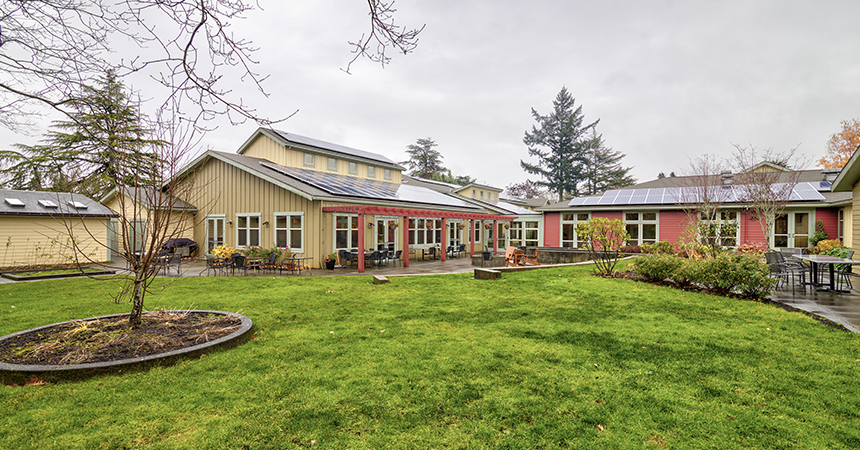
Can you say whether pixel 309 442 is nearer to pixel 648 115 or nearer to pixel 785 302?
pixel 785 302

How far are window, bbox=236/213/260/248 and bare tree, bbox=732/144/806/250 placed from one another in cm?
2362

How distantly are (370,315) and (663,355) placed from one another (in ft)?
14.7

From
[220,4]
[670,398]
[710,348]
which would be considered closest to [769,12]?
[710,348]

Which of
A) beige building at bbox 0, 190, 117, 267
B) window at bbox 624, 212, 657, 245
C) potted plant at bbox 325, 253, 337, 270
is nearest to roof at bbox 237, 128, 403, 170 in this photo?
potted plant at bbox 325, 253, 337, 270

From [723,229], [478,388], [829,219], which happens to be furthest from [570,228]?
[478,388]

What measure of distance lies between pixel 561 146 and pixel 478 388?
45084 millimetres

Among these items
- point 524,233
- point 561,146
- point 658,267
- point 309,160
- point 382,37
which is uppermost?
point 561,146

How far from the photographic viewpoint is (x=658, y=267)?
31.3ft

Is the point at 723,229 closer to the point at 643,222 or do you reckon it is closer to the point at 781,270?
the point at 643,222

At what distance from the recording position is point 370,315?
6.53m

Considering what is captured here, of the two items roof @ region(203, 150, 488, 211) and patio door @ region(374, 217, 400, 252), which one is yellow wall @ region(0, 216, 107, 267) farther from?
patio door @ region(374, 217, 400, 252)

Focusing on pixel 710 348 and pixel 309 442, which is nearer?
pixel 309 442

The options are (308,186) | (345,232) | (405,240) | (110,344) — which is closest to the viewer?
(110,344)

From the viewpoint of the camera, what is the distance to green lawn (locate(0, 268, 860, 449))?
9.02 feet
